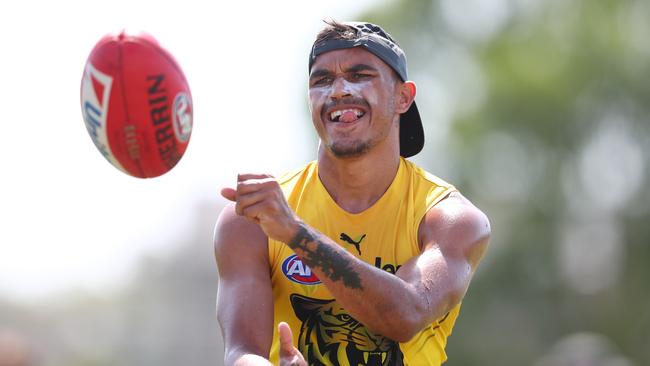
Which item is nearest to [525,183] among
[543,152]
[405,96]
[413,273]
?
[543,152]

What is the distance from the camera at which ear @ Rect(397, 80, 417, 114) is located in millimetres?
8523

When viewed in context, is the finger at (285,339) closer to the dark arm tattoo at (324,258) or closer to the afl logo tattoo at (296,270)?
the dark arm tattoo at (324,258)

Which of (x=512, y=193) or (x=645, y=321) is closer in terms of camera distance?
(x=645, y=321)

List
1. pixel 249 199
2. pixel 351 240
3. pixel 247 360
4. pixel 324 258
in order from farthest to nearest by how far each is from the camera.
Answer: pixel 351 240, pixel 247 360, pixel 324 258, pixel 249 199

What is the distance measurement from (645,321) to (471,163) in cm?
600

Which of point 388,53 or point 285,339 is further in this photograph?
point 388,53

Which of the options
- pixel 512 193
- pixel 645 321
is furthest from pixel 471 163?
pixel 645 321

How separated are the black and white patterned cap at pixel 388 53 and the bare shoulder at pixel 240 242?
1188mm

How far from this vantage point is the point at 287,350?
23.6 feet

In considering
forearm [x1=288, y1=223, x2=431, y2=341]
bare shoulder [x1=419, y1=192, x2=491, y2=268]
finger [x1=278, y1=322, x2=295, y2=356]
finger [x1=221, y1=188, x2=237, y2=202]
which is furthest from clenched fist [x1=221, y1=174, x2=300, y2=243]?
bare shoulder [x1=419, y1=192, x2=491, y2=268]

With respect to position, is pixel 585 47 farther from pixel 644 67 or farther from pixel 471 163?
pixel 471 163

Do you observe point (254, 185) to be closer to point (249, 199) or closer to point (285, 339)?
point (249, 199)

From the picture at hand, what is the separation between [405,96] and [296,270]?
1.44 m

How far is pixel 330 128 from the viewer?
319 inches
